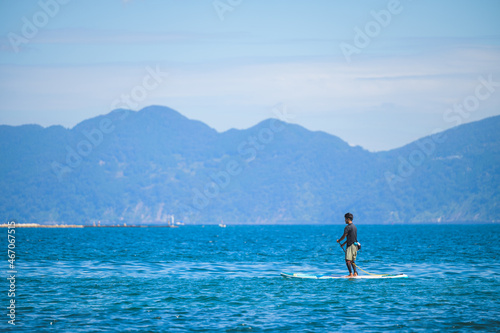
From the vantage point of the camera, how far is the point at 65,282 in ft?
121

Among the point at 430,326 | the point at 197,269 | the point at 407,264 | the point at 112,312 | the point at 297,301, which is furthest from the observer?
the point at 407,264

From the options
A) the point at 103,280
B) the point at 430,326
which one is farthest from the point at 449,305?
the point at 103,280

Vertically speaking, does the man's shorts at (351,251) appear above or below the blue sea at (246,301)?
above

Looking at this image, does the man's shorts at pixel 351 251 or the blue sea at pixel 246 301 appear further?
the man's shorts at pixel 351 251

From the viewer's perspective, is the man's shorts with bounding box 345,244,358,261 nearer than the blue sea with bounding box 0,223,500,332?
No

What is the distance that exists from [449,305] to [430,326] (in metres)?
4.86

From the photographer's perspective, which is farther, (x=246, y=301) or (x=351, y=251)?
(x=351, y=251)

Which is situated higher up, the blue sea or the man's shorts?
the man's shorts

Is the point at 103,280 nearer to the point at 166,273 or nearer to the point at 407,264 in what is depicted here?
the point at 166,273

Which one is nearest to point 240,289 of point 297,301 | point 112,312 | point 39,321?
point 297,301

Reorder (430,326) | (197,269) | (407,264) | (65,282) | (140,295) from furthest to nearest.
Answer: (407,264)
(197,269)
(65,282)
(140,295)
(430,326)

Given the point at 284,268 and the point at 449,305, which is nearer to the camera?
the point at 449,305

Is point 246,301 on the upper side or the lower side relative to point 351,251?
lower

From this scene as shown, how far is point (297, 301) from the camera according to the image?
2948cm
